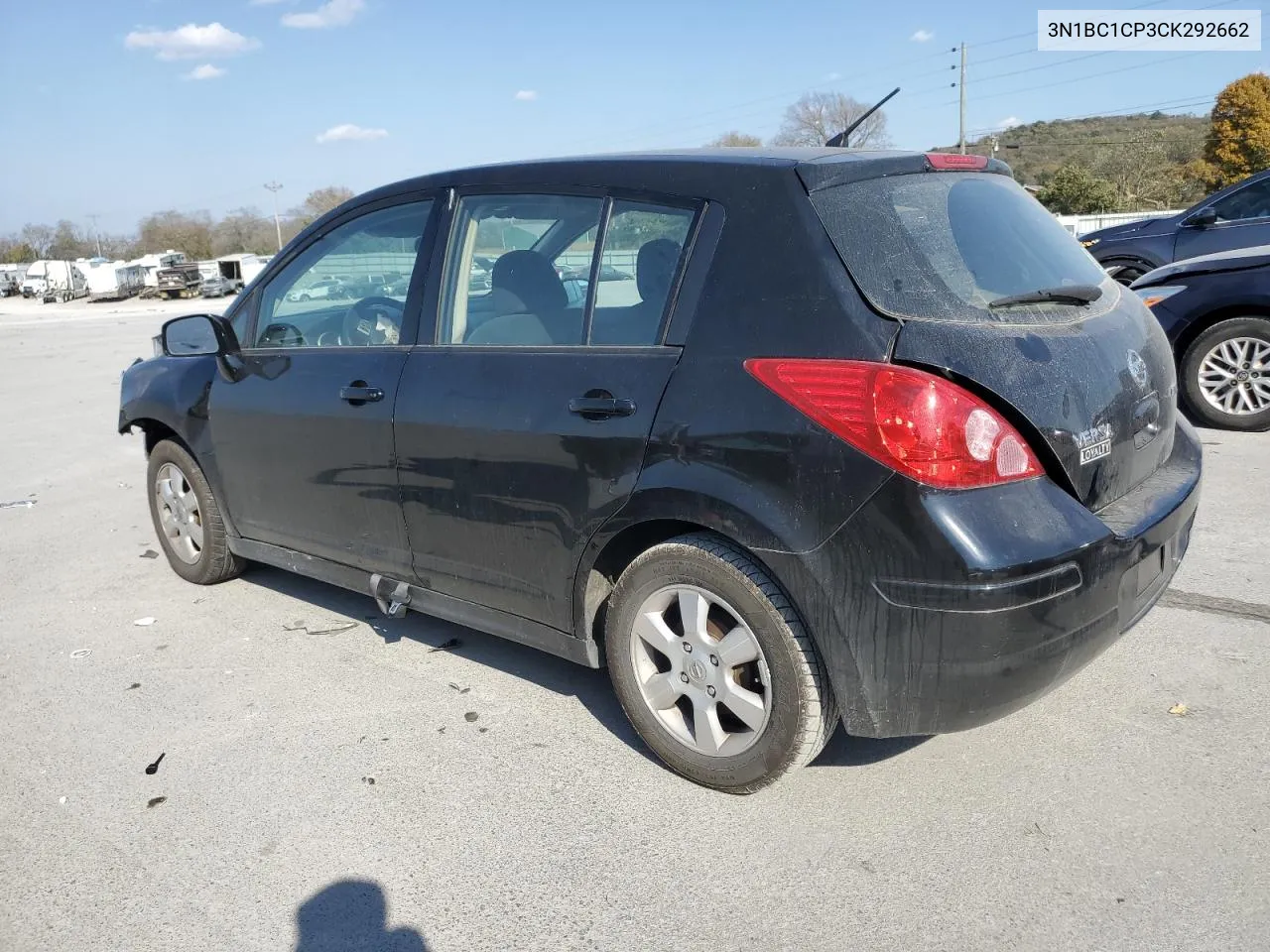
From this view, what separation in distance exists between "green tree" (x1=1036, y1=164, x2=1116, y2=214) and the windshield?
4040 cm

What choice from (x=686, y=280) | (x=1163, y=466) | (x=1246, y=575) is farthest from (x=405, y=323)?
(x=1246, y=575)

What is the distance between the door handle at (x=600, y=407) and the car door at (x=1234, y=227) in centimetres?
852

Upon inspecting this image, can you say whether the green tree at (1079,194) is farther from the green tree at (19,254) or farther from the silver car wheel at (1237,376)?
the green tree at (19,254)

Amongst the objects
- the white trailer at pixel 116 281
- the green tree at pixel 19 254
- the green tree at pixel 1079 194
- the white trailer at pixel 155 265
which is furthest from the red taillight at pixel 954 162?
the green tree at pixel 19 254

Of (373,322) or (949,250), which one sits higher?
(949,250)

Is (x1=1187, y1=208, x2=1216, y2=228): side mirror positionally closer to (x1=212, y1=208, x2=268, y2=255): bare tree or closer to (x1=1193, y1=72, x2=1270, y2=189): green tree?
(x1=1193, y1=72, x2=1270, y2=189): green tree

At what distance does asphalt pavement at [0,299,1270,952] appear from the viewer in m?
2.48

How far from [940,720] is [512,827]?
1232 millimetres

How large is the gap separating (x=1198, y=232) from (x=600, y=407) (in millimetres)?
9037

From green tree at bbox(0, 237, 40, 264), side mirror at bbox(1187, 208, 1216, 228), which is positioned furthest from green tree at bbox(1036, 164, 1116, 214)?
green tree at bbox(0, 237, 40, 264)

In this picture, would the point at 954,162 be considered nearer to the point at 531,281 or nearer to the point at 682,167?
the point at 682,167

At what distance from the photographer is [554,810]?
2979 mm

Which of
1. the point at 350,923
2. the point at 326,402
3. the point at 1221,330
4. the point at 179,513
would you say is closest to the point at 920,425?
the point at 350,923

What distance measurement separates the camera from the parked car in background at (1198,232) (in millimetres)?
9344
